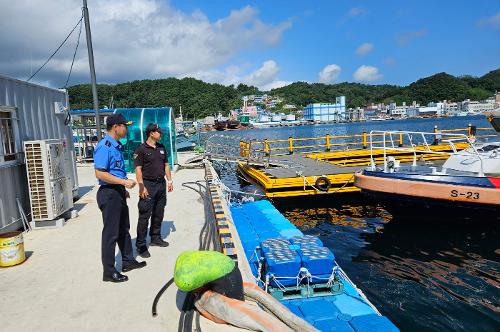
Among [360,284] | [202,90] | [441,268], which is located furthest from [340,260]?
[202,90]

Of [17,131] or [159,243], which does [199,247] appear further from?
[17,131]

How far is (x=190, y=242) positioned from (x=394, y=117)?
589ft

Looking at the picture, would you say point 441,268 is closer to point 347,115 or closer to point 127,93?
point 127,93

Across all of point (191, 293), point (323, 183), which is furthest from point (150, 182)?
point (323, 183)

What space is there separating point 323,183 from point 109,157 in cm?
860

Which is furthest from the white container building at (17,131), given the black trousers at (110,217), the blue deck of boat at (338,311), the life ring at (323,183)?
the life ring at (323,183)

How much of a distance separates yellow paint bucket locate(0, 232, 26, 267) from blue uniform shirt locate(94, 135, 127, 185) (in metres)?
1.71

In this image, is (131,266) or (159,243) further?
(159,243)

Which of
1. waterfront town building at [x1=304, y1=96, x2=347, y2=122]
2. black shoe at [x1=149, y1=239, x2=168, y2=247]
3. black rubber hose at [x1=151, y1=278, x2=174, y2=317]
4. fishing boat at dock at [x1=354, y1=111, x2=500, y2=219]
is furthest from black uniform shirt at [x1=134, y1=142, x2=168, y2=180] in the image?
waterfront town building at [x1=304, y1=96, x2=347, y2=122]

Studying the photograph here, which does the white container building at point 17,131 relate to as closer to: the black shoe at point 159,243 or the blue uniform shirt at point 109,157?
the black shoe at point 159,243

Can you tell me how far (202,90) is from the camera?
16850cm

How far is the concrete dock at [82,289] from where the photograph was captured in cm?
327

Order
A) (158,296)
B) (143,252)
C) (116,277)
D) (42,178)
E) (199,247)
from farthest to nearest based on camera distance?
(42,178)
(199,247)
(143,252)
(116,277)
(158,296)

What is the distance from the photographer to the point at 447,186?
8.34 m
